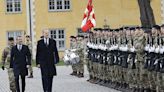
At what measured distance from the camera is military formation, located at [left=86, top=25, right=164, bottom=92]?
17.7m

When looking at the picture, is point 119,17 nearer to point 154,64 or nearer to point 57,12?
point 57,12

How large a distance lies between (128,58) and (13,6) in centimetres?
3505

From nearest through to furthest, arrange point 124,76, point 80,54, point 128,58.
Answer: point 128,58 → point 124,76 → point 80,54

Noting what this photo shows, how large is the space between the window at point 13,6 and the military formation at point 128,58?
28.3 meters

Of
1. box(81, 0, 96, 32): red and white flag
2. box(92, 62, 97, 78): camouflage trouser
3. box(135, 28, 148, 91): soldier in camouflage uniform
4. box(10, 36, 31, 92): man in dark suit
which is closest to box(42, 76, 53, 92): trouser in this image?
box(10, 36, 31, 92): man in dark suit

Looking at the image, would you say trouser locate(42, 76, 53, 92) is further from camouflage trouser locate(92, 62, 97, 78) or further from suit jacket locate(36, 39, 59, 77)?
camouflage trouser locate(92, 62, 97, 78)

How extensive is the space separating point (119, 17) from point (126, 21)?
0.66m

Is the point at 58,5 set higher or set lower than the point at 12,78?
higher

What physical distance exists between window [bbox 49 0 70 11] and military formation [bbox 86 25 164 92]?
27.6 metres

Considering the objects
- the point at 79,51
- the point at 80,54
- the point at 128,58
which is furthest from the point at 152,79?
the point at 79,51

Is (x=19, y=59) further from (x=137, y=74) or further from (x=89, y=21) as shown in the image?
(x=89, y=21)

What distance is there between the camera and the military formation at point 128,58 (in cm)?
1767

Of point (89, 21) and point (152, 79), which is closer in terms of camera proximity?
point (152, 79)

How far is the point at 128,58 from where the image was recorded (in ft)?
67.2
